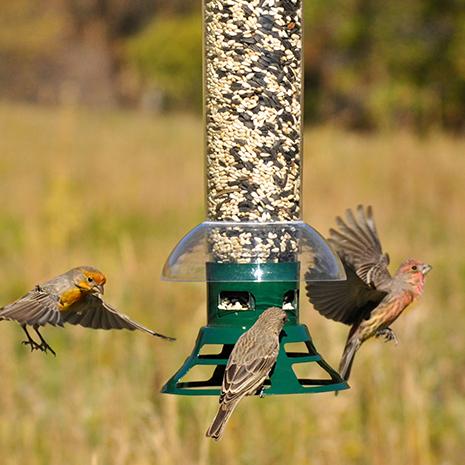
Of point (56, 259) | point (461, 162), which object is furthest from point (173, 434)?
point (461, 162)

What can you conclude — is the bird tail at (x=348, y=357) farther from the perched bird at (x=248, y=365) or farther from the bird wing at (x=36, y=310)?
the bird wing at (x=36, y=310)

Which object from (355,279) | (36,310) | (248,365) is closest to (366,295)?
(355,279)

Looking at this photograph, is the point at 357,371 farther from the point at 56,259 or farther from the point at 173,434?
the point at 56,259

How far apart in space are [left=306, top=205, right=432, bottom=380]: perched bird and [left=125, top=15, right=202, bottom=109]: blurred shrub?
128 feet

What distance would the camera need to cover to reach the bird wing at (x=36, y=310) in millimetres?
4113

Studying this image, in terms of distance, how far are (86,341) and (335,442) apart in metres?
2.43

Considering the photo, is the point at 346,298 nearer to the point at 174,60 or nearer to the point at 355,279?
the point at 355,279

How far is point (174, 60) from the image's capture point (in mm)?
47219

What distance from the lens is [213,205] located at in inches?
175

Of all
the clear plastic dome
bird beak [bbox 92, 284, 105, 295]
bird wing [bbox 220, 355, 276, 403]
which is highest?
the clear plastic dome

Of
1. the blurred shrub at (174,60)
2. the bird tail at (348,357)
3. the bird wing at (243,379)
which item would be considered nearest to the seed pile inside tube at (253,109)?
the bird tail at (348,357)

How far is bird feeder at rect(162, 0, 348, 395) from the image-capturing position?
13.7ft

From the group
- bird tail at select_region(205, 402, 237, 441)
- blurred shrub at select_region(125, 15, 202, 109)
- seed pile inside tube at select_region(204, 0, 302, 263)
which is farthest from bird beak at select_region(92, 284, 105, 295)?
blurred shrub at select_region(125, 15, 202, 109)

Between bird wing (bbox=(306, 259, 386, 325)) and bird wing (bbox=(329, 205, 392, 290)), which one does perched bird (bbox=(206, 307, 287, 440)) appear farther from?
bird wing (bbox=(329, 205, 392, 290))
